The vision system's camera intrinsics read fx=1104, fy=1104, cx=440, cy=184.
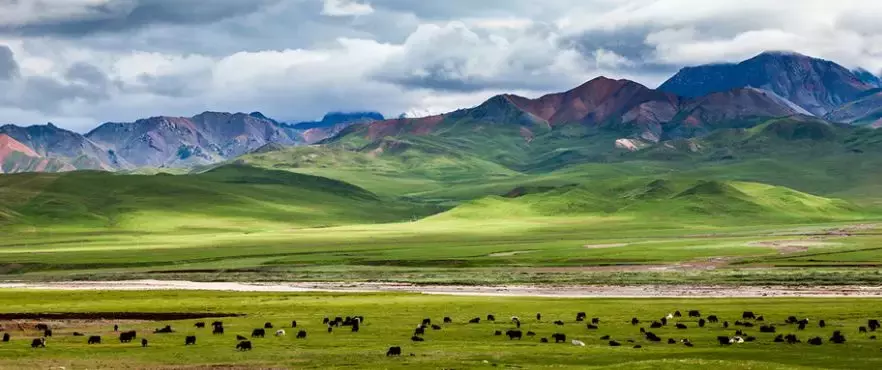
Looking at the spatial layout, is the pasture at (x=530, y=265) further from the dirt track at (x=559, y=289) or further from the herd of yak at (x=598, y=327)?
the herd of yak at (x=598, y=327)

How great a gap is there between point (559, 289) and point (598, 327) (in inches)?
1868

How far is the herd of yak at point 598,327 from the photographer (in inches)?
2226

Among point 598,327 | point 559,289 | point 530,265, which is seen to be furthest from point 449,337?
point 530,265

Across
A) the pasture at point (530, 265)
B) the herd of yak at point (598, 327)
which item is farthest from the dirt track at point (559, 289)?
the herd of yak at point (598, 327)

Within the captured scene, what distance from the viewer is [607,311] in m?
80.2

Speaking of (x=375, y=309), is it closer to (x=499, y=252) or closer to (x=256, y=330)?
(x=256, y=330)

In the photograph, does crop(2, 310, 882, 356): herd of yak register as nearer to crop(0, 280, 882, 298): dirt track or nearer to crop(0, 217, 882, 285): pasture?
crop(0, 280, 882, 298): dirt track

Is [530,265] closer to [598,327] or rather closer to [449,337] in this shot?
[598,327]

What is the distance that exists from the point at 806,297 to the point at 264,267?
94.8 metres

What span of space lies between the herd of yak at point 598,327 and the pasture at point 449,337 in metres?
0.48

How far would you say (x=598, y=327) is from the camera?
67.0 meters

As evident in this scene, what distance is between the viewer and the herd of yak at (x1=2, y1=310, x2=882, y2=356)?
185ft

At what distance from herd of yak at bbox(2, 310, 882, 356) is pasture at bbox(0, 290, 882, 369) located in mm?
478

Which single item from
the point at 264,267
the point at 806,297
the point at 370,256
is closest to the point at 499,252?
the point at 370,256
